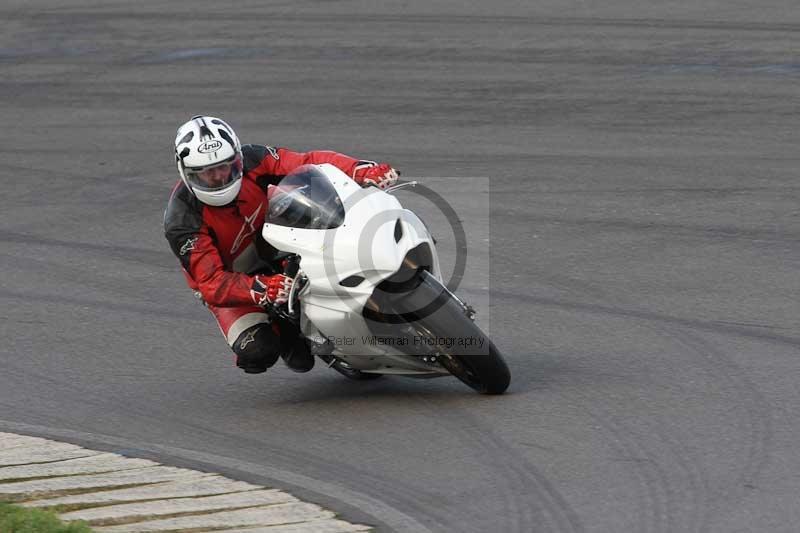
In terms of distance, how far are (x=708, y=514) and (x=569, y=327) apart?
283 cm

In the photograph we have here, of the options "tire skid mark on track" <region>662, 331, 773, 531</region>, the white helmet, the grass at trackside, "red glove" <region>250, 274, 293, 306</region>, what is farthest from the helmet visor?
"tire skid mark on track" <region>662, 331, 773, 531</region>

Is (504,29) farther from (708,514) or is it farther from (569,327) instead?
(708,514)

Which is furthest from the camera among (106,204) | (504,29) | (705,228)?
(504,29)

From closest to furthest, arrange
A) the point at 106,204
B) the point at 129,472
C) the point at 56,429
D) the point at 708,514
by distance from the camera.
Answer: the point at 708,514 < the point at 129,472 < the point at 56,429 < the point at 106,204

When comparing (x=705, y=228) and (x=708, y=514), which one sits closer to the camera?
(x=708, y=514)

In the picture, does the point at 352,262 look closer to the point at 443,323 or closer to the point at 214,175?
the point at 443,323

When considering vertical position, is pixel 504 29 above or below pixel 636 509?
above

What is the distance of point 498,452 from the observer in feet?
21.0

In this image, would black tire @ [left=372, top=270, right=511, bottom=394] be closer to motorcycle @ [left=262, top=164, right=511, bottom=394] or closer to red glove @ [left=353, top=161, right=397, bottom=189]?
motorcycle @ [left=262, top=164, right=511, bottom=394]

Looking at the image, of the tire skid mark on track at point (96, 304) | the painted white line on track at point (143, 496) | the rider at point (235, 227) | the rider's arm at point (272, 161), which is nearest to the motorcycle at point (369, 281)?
the rider at point (235, 227)

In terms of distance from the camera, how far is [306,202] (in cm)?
686

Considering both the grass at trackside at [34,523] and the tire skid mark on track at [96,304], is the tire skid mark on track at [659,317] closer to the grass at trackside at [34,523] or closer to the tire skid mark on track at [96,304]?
the tire skid mark on track at [96,304]

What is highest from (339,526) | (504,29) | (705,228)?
(504,29)

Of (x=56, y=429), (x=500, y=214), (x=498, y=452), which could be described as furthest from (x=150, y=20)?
(x=498, y=452)
